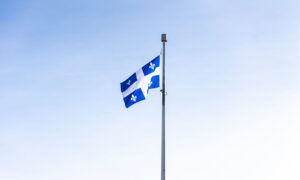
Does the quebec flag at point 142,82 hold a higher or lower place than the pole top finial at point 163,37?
lower

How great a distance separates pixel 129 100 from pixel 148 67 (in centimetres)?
239

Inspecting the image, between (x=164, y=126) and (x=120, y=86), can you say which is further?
(x=120, y=86)

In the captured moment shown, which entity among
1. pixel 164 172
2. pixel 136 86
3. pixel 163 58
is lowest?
pixel 164 172

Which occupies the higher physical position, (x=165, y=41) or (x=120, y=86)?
(x=165, y=41)

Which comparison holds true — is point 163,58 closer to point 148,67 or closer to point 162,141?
point 148,67

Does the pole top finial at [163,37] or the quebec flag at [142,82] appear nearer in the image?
the quebec flag at [142,82]

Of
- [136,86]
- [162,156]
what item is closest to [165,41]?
[136,86]

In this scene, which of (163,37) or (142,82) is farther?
(163,37)

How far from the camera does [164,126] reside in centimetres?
2516

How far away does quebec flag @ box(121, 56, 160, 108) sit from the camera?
2616 cm

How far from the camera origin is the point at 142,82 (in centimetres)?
2633

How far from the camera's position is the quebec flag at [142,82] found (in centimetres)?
2616

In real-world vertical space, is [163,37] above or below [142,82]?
above

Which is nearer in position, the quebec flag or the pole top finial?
the quebec flag
